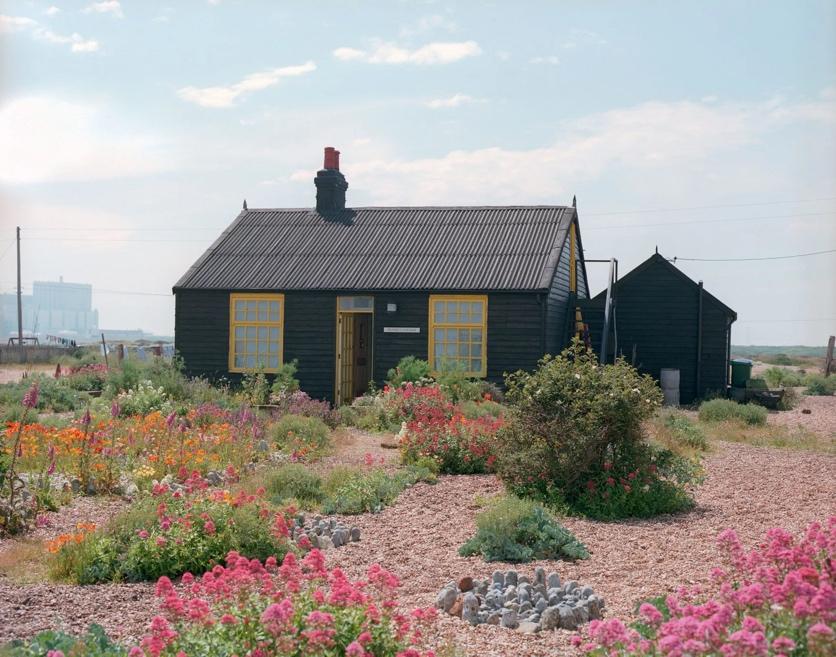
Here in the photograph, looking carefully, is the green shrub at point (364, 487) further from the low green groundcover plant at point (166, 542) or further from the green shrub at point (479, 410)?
the green shrub at point (479, 410)

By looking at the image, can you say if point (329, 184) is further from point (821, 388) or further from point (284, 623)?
point (284, 623)

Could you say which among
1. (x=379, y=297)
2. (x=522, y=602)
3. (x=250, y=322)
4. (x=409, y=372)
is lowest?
(x=522, y=602)

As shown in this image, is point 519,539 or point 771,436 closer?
point 519,539

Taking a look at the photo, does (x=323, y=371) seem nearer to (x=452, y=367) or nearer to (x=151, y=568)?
(x=452, y=367)

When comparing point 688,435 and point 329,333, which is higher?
point 329,333

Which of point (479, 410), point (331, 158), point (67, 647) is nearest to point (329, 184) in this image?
point (331, 158)

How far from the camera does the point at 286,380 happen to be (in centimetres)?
1850

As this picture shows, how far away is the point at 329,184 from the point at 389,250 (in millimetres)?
3251

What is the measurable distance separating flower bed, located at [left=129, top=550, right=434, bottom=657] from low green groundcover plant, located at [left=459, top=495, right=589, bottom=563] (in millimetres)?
2577

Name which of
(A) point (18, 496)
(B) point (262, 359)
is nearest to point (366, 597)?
(A) point (18, 496)

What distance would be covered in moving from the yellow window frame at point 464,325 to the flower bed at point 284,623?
14842 mm

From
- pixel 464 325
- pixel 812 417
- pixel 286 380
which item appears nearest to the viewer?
pixel 286 380

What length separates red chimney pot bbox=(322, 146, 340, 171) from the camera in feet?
75.3

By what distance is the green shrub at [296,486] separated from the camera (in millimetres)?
8559
